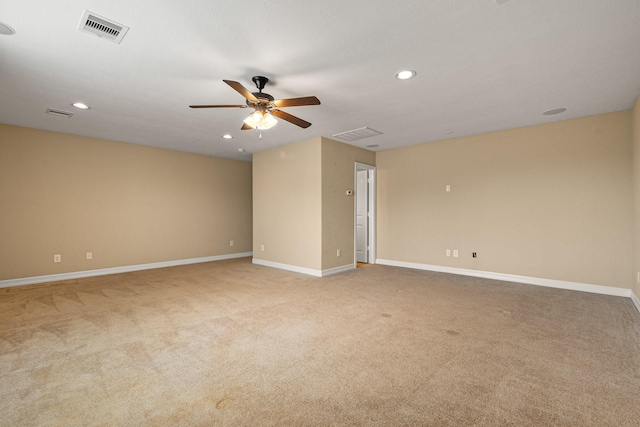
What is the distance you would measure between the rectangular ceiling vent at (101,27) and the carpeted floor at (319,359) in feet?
8.38

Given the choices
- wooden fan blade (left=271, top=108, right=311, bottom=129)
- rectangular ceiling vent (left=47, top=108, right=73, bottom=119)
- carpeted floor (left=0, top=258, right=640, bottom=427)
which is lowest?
carpeted floor (left=0, top=258, right=640, bottom=427)

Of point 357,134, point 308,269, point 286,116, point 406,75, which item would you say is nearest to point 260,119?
point 286,116

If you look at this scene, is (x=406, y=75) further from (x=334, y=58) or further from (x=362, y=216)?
(x=362, y=216)

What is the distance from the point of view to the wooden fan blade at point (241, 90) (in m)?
2.46

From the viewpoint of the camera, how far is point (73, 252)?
5336mm

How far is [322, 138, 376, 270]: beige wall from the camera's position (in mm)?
5520

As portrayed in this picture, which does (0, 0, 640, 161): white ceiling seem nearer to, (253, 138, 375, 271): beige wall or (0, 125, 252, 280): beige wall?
(0, 125, 252, 280): beige wall

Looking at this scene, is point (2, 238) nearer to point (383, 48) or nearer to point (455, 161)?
point (383, 48)

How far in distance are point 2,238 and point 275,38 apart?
18.2 feet

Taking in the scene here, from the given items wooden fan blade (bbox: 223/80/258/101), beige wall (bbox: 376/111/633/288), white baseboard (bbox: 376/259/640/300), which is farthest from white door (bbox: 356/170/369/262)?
wooden fan blade (bbox: 223/80/258/101)

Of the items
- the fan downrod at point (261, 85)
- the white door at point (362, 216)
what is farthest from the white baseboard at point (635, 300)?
the fan downrod at point (261, 85)

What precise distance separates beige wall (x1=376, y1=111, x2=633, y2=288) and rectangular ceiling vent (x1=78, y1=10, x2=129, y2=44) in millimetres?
5237

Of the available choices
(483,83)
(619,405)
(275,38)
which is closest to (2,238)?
(275,38)

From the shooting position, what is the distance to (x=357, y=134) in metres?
5.23
